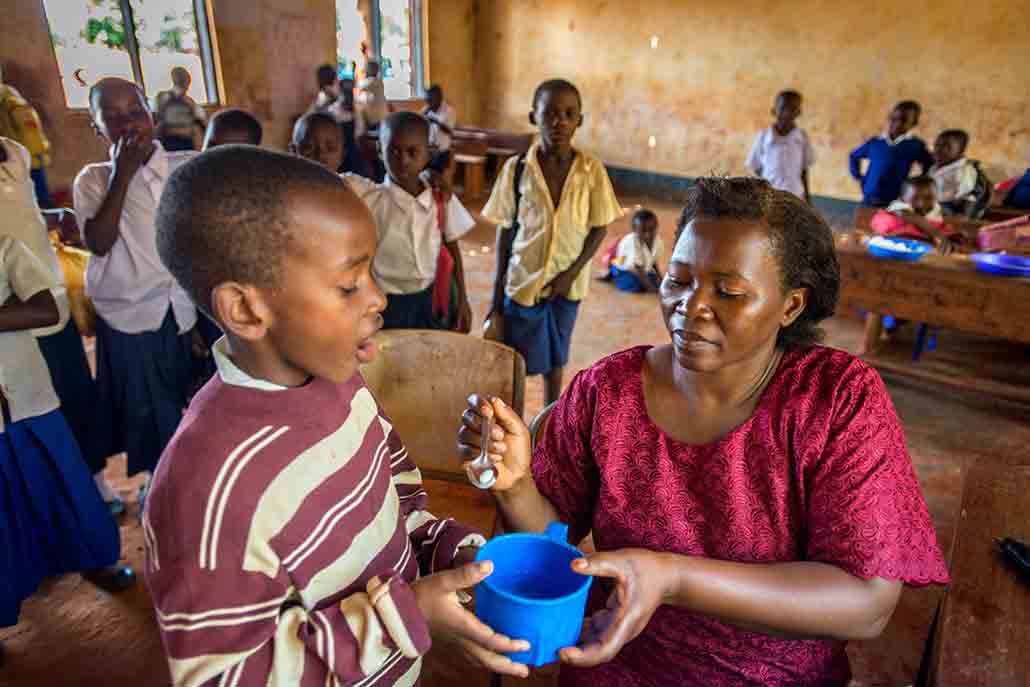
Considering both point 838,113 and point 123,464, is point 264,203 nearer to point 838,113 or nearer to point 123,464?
point 123,464

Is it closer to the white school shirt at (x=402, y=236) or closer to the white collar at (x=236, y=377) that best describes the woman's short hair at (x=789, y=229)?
the white collar at (x=236, y=377)

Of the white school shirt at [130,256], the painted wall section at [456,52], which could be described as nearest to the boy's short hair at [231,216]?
the white school shirt at [130,256]

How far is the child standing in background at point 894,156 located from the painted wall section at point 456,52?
7.89 metres

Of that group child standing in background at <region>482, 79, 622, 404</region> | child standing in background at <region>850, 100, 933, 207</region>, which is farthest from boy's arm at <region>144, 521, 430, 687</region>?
child standing in background at <region>850, 100, 933, 207</region>

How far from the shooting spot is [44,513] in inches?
85.2

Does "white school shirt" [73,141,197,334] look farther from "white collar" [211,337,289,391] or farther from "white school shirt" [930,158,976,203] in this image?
"white school shirt" [930,158,976,203]

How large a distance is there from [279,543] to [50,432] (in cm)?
166

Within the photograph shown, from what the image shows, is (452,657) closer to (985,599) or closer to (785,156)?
(985,599)

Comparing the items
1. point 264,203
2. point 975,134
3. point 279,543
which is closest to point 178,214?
point 264,203

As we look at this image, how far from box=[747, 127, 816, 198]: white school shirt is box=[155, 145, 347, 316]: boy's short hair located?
6.12m

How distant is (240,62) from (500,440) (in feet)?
29.4

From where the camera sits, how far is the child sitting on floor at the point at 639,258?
6.01 m

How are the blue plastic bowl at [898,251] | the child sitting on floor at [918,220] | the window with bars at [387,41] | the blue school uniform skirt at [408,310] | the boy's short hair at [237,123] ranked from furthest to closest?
the window with bars at [387,41] < the child sitting on floor at [918,220] < the blue plastic bowl at [898,251] < the boy's short hair at [237,123] < the blue school uniform skirt at [408,310]

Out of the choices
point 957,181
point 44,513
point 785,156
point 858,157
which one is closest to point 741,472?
point 44,513
